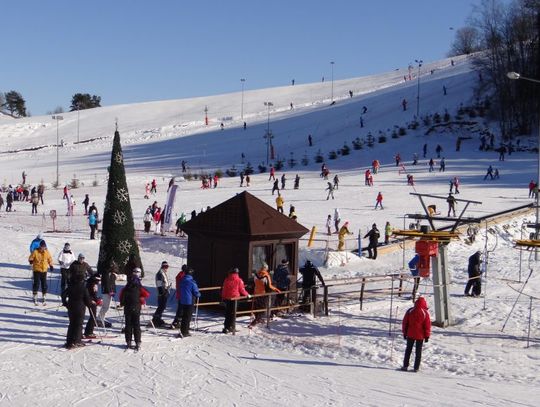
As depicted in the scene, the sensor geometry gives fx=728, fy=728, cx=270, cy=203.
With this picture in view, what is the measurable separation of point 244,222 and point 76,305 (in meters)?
4.31

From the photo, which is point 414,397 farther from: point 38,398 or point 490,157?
point 490,157

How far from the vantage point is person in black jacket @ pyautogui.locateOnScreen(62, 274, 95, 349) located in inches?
414

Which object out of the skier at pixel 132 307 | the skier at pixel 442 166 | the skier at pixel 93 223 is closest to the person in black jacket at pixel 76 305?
the skier at pixel 132 307

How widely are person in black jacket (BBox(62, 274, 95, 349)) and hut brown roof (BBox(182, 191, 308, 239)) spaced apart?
3922 millimetres

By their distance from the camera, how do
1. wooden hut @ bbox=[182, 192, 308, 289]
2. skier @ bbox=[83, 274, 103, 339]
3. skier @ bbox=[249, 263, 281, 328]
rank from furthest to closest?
1. wooden hut @ bbox=[182, 192, 308, 289]
2. skier @ bbox=[249, 263, 281, 328]
3. skier @ bbox=[83, 274, 103, 339]

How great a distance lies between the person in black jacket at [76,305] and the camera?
10516 mm

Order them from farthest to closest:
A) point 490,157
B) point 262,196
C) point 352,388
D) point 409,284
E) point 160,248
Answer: point 490,157 → point 262,196 → point 160,248 → point 409,284 → point 352,388

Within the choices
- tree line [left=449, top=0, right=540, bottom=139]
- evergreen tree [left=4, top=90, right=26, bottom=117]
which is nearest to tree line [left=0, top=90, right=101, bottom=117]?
evergreen tree [left=4, top=90, right=26, bottom=117]

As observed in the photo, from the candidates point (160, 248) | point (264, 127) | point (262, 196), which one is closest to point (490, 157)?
point (262, 196)

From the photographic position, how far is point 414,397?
29.5 feet

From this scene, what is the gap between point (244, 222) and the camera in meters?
14.0

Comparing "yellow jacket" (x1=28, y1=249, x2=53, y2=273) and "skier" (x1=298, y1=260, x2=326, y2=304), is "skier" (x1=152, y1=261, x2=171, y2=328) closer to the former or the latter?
"yellow jacket" (x1=28, y1=249, x2=53, y2=273)

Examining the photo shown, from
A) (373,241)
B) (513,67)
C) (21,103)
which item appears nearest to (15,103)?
(21,103)

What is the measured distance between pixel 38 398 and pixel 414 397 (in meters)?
4.54
